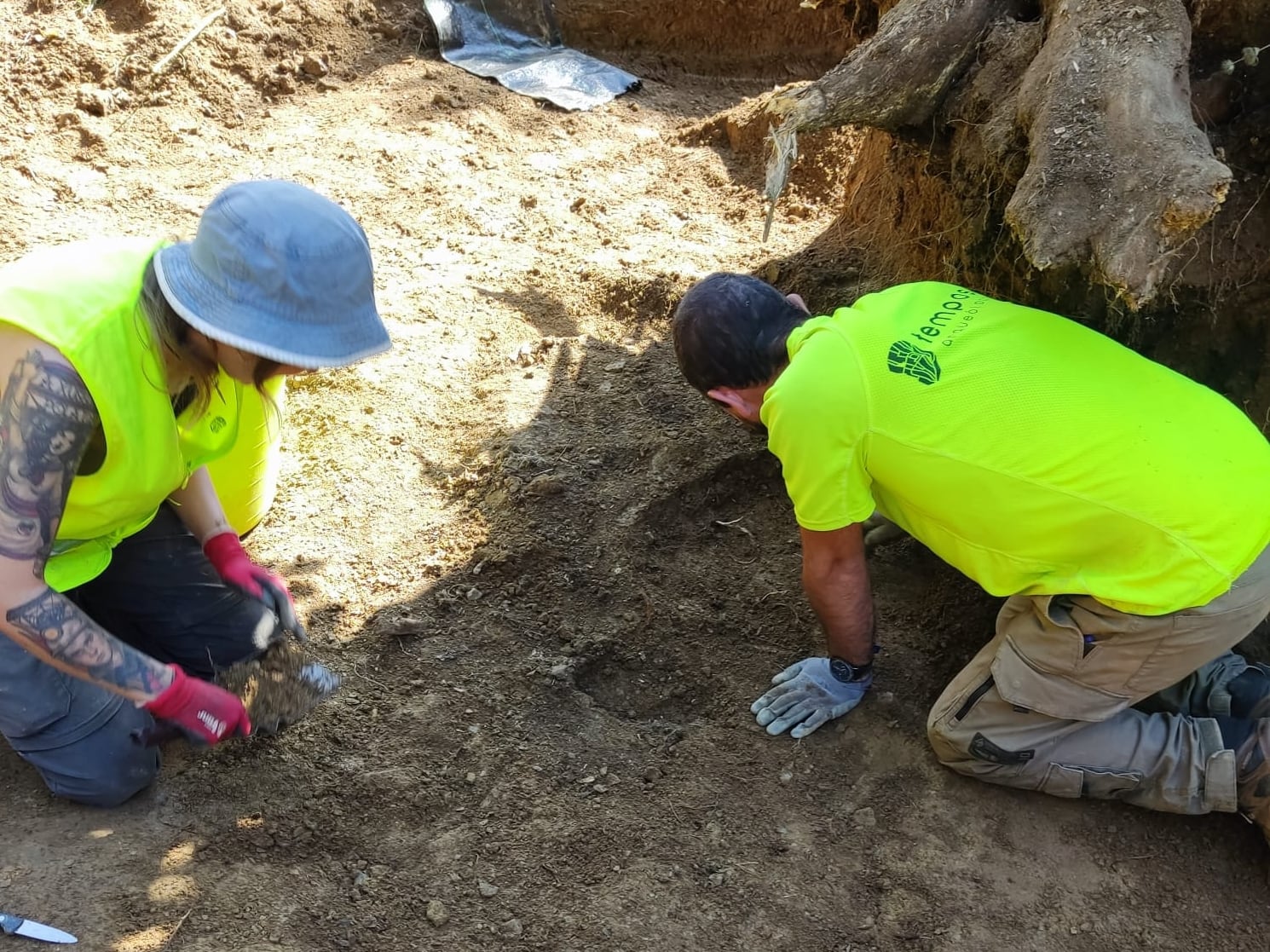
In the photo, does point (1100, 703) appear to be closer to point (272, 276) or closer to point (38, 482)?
point (272, 276)

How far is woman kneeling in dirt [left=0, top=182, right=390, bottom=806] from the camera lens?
1.60m

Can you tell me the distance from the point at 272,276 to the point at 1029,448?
133 cm

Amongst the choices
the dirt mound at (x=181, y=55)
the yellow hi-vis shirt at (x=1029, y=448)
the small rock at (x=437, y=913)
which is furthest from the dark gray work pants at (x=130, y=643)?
the dirt mound at (x=181, y=55)

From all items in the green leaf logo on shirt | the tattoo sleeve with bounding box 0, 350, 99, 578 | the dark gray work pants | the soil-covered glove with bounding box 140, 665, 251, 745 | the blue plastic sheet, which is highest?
the green leaf logo on shirt

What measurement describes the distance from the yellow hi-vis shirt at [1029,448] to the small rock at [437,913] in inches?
41.6

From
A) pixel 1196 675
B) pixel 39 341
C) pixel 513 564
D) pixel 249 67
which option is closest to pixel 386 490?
pixel 513 564

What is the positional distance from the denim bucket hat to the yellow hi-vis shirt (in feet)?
2.69

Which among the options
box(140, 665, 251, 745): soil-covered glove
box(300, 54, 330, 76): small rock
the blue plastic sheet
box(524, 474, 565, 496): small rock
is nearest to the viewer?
box(140, 665, 251, 745): soil-covered glove

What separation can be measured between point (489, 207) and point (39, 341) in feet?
9.28

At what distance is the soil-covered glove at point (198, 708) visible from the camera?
6.27 feet

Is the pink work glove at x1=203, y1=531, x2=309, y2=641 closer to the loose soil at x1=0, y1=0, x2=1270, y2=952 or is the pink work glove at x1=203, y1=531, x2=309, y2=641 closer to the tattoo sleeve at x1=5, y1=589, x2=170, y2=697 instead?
the loose soil at x1=0, y1=0, x2=1270, y2=952

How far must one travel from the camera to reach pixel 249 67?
16.3 ft

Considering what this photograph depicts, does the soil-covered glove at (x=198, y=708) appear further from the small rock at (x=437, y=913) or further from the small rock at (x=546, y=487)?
the small rock at (x=546, y=487)

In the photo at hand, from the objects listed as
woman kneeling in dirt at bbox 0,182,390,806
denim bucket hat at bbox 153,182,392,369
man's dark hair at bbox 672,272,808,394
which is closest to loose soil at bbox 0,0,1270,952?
woman kneeling in dirt at bbox 0,182,390,806
